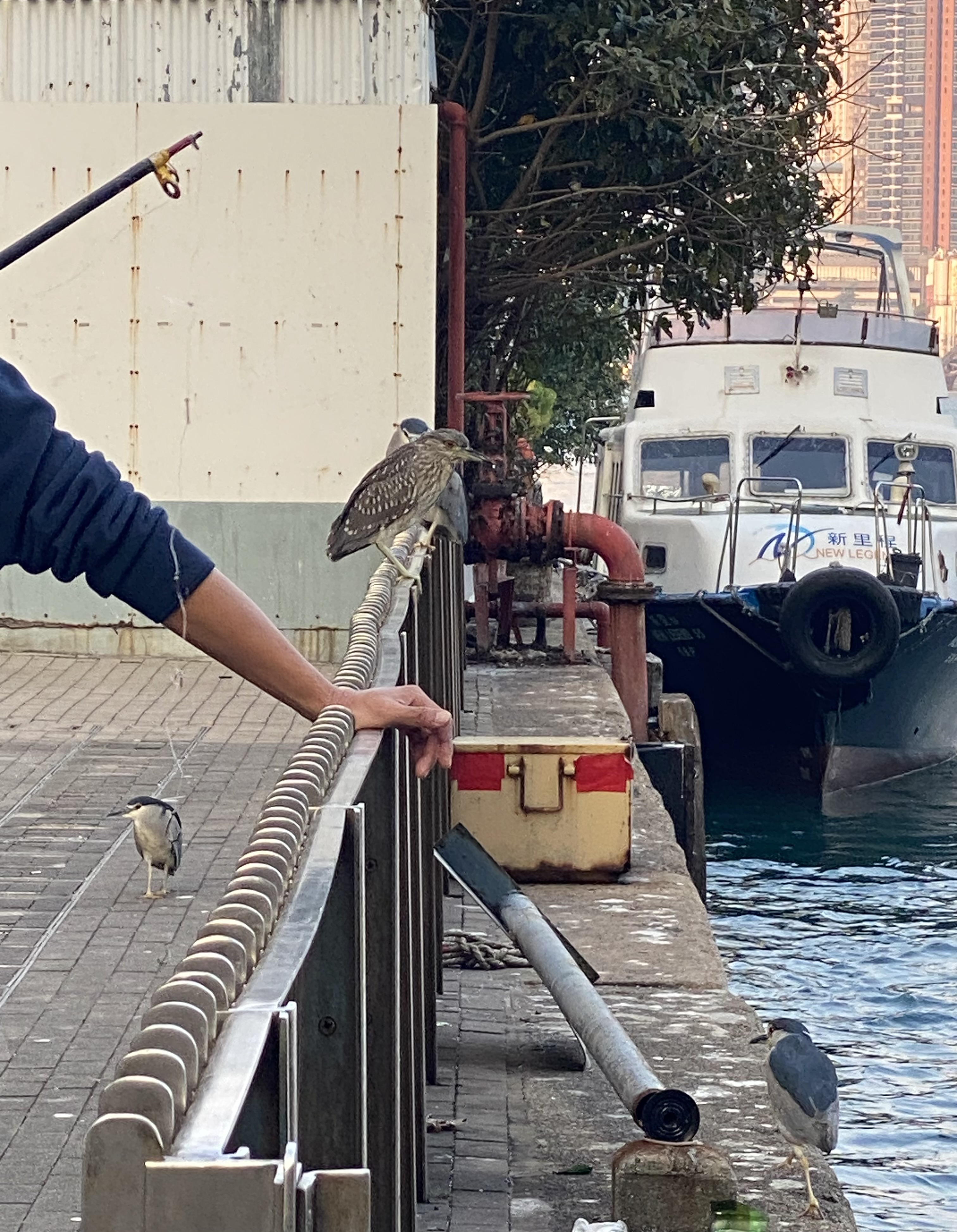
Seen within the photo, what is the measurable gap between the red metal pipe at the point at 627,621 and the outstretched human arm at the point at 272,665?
1026 centimetres

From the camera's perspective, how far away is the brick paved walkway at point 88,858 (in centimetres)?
513

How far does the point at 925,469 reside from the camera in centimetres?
1977

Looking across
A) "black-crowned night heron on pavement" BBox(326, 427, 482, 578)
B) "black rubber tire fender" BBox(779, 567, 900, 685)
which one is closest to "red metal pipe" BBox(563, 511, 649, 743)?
"black rubber tire fender" BBox(779, 567, 900, 685)

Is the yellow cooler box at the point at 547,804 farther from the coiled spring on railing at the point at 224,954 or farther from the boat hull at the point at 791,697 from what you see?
the boat hull at the point at 791,697

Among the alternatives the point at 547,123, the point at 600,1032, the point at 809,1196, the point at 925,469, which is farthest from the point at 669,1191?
the point at 925,469

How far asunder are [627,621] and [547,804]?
18.3 feet

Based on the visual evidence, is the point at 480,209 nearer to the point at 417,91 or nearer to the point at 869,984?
the point at 417,91

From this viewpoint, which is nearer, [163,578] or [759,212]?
[163,578]

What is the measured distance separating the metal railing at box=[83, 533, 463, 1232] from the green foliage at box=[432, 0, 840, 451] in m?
12.0

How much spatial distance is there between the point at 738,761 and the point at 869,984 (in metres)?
7.78

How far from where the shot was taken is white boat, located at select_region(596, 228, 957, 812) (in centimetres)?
1756

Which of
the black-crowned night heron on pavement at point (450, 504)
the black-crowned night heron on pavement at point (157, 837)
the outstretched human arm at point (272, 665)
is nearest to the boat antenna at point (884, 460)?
the black-crowned night heron on pavement at point (450, 504)

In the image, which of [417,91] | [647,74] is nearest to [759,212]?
[647,74]

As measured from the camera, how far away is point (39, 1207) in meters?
4.46
